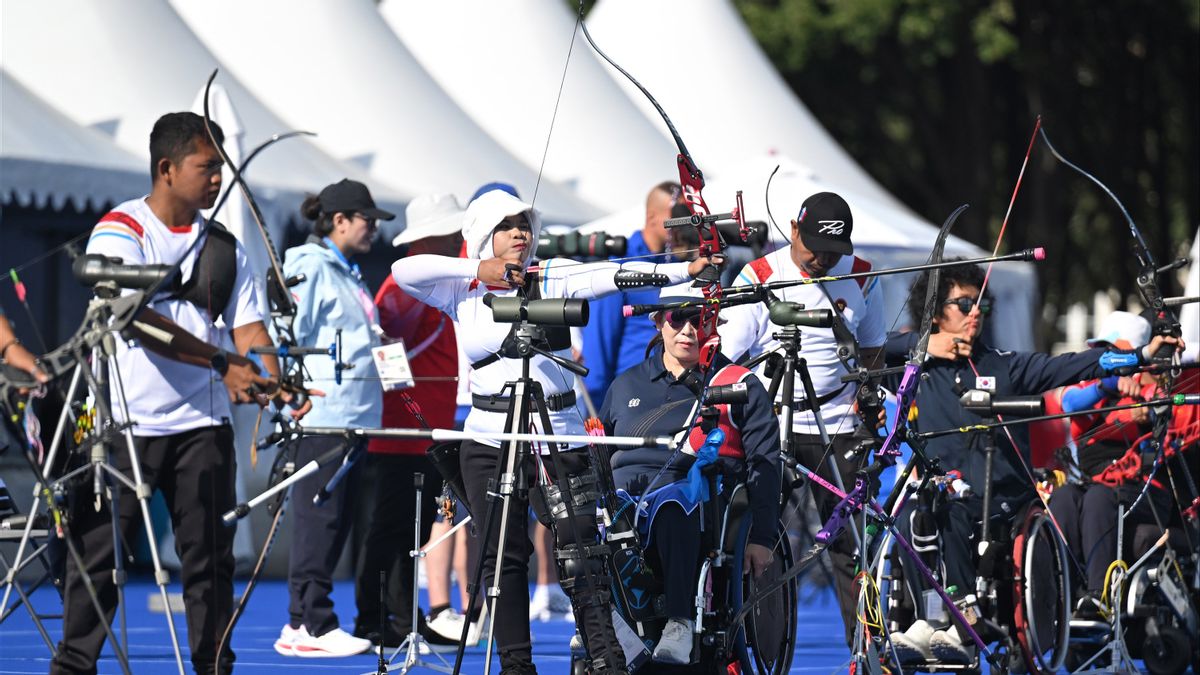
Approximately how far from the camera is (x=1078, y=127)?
75.3 feet

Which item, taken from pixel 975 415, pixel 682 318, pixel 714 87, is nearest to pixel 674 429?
pixel 682 318

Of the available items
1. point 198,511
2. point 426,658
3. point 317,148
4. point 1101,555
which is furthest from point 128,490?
point 317,148

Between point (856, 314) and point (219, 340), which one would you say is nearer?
point (219, 340)

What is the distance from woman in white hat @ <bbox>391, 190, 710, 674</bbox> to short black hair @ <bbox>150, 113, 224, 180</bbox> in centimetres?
68

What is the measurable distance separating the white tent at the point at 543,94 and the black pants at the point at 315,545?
730cm

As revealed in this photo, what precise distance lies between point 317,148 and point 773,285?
699cm

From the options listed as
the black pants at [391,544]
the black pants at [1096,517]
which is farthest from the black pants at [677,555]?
the black pants at [1096,517]

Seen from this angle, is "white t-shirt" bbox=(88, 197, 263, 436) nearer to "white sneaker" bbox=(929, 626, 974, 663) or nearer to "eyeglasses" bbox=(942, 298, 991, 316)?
"white sneaker" bbox=(929, 626, 974, 663)

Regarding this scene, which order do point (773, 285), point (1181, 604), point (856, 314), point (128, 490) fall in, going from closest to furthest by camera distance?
point (773, 285)
point (128, 490)
point (856, 314)
point (1181, 604)

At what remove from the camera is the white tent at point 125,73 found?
33.6 ft

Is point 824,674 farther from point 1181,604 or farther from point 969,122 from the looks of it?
point 969,122

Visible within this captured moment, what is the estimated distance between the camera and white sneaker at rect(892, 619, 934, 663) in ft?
19.5

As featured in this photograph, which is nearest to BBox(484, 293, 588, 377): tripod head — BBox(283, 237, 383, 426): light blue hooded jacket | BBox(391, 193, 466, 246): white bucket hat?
BBox(391, 193, 466, 246): white bucket hat

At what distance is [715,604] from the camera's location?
18.9 feet
